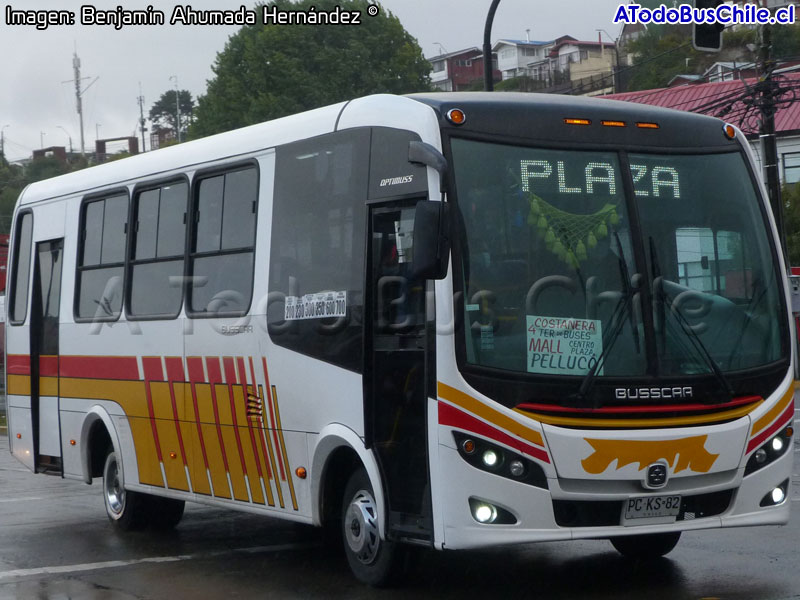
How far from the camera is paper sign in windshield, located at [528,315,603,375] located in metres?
7.56

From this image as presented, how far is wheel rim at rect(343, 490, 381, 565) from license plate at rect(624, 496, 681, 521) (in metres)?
1.52

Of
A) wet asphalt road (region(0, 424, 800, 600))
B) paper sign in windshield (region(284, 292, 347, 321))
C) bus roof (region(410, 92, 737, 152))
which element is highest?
bus roof (region(410, 92, 737, 152))

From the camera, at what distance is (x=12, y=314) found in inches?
531

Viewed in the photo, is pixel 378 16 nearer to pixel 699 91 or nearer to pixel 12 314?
pixel 699 91

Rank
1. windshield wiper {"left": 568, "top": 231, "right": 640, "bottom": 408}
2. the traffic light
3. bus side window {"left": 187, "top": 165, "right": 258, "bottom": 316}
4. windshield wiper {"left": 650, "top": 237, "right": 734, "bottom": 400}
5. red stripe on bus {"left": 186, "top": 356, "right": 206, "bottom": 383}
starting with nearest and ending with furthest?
windshield wiper {"left": 568, "top": 231, "right": 640, "bottom": 408} < windshield wiper {"left": 650, "top": 237, "right": 734, "bottom": 400} < bus side window {"left": 187, "top": 165, "right": 258, "bottom": 316} < red stripe on bus {"left": 186, "top": 356, "right": 206, "bottom": 383} < the traffic light

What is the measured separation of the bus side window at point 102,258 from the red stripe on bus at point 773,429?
18.4ft

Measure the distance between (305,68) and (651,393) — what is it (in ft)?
179

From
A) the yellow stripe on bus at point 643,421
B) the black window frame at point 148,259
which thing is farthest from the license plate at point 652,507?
the black window frame at point 148,259

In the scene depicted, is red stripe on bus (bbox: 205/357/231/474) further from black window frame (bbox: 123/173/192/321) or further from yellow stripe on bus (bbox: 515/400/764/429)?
yellow stripe on bus (bbox: 515/400/764/429)

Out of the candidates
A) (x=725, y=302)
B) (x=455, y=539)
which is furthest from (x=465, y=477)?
(x=725, y=302)

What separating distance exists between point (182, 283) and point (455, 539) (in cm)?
385

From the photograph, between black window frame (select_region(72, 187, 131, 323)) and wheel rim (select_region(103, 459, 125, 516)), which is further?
wheel rim (select_region(103, 459, 125, 516))

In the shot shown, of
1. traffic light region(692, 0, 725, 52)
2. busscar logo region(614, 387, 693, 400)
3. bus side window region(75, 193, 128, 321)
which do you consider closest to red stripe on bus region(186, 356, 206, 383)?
bus side window region(75, 193, 128, 321)

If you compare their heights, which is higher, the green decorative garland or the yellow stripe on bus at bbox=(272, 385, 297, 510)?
the green decorative garland
